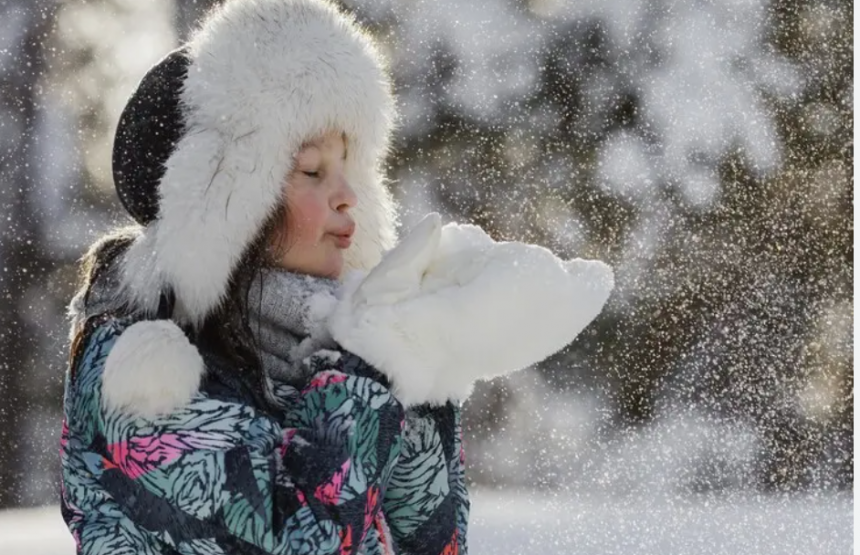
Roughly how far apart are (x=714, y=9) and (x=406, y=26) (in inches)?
73.7

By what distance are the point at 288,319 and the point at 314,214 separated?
110mm

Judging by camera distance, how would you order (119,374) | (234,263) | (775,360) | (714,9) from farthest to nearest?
(714,9) < (775,360) < (234,263) < (119,374)

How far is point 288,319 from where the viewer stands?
3.88 feet

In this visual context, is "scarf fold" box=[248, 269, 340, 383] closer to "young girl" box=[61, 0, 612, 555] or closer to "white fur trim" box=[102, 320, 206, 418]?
"young girl" box=[61, 0, 612, 555]

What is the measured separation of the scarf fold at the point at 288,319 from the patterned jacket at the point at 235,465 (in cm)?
3

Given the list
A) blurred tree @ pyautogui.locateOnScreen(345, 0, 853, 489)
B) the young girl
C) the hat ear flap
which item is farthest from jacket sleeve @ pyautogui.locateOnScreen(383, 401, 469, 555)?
blurred tree @ pyautogui.locateOnScreen(345, 0, 853, 489)

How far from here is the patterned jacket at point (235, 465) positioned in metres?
1.04

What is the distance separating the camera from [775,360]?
6.77m

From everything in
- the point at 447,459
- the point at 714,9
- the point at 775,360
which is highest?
the point at 714,9

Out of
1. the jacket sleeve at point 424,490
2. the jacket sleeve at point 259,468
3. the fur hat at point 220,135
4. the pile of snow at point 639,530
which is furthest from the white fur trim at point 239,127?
the pile of snow at point 639,530

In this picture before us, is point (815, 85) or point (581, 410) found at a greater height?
point (815, 85)

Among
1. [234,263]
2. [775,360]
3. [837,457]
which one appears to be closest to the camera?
[234,263]

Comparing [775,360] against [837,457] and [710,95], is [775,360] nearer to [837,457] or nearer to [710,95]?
[837,457]

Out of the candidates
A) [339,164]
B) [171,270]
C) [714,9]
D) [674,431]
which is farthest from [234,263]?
[714,9]
